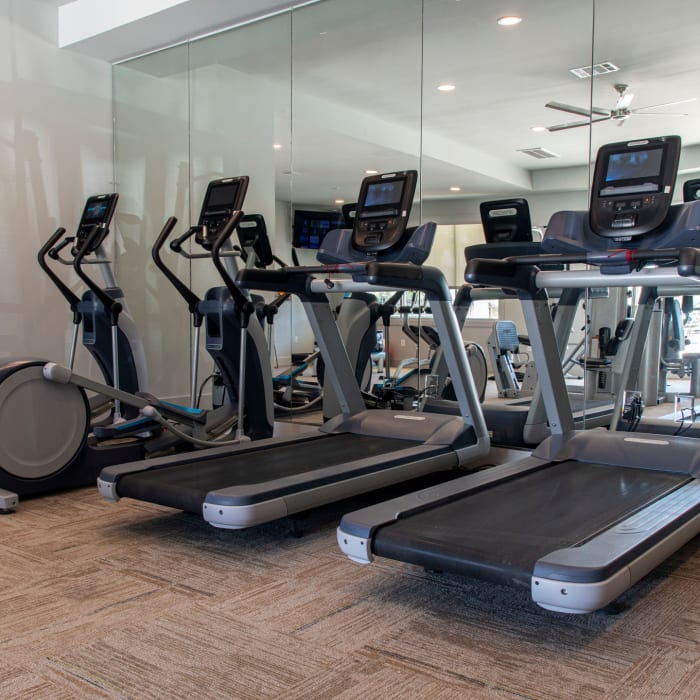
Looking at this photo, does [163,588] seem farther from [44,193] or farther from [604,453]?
[44,193]

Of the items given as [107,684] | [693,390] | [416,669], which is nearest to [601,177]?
[693,390]

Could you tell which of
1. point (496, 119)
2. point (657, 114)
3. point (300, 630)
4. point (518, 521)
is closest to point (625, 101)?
point (657, 114)

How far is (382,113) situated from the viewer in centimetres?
519

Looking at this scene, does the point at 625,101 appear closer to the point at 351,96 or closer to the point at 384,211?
the point at 384,211

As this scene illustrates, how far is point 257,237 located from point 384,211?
1581 millimetres

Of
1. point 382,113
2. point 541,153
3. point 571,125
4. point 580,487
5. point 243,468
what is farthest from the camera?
point 382,113

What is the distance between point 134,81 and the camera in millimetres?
6594

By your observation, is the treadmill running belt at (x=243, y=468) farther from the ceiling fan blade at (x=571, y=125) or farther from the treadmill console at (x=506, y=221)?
the ceiling fan blade at (x=571, y=125)

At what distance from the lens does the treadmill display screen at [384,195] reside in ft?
12.7

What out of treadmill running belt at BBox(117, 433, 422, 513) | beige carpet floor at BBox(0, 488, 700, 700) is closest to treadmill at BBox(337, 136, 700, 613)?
beige carpet floor at BBox(0, 488, 700, 700)

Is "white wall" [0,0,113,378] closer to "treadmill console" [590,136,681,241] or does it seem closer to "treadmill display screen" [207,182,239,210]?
"treadmill display screen" [207,182,239,210]

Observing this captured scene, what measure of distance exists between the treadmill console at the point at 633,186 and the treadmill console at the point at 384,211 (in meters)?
0.94

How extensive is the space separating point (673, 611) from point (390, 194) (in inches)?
93.8

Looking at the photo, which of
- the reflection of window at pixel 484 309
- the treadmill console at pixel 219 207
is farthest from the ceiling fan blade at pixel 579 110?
the treadmill console at pixel 219 207
